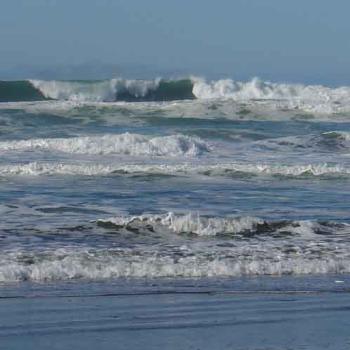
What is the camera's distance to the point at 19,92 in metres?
36.4

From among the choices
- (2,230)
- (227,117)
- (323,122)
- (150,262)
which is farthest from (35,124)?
(150,262)

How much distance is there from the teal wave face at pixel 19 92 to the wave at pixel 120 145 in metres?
13.7

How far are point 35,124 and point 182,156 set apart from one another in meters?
6.24

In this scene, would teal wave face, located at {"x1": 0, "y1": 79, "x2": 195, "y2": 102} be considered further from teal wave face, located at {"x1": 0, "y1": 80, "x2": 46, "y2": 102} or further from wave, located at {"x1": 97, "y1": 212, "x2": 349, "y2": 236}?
wave, located at {"x1": 97, "y1": 212, "x2": 349, "y2": 236}

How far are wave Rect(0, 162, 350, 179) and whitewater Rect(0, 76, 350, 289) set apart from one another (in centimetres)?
3

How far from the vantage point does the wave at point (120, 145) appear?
68.5 ft

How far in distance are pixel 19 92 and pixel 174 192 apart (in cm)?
2210

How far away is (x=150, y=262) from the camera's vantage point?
30.2 ft

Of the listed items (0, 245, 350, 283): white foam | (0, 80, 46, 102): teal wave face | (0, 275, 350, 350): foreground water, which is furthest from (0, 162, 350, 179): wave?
(0, 80, 46, 102): teal wave face

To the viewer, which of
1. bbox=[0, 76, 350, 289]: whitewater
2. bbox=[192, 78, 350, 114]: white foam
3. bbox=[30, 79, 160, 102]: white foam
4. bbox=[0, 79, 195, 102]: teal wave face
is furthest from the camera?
bbox=[192, 78, 350, 114]: white foam

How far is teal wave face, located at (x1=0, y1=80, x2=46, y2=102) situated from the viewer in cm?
3550

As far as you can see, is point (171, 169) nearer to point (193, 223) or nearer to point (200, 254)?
point (193, 223)

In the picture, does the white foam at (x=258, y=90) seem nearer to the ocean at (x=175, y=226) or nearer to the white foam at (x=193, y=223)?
the ocean at (x=175, y=226)

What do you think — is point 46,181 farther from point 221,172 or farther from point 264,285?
point 264,285
